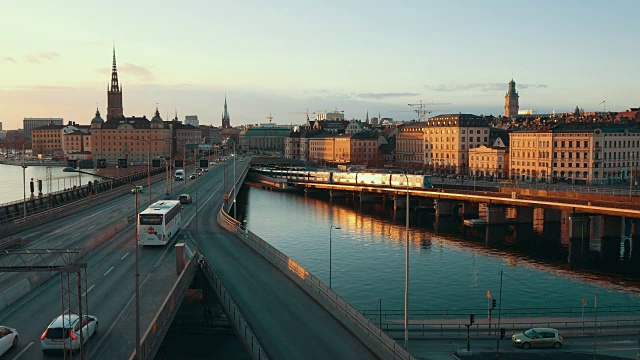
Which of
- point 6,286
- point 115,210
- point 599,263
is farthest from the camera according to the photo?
point 115,210

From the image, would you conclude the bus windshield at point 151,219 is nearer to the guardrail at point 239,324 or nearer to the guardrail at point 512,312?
the guardrail at point 239,324

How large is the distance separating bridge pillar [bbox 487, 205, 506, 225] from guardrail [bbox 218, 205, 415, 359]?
52.5 metres

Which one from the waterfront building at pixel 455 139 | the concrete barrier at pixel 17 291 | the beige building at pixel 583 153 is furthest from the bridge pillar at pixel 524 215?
the waterfront building at pixel 455 139

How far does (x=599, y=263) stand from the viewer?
217 ft

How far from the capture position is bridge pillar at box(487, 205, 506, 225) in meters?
92.3

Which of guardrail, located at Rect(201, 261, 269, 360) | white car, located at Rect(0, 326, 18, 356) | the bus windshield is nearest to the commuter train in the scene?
the bus windshield

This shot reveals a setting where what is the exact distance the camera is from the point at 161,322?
88.2 feet

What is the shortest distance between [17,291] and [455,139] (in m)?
155

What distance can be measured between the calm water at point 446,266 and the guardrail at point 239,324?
15.9m

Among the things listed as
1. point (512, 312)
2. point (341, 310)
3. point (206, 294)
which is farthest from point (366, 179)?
point (341, 310)

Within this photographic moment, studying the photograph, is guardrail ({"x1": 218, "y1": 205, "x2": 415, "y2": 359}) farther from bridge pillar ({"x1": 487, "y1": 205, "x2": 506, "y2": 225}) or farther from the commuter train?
the commuter train

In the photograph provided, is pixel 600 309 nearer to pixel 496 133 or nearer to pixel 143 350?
pixel 143 350

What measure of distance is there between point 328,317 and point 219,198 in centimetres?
6634

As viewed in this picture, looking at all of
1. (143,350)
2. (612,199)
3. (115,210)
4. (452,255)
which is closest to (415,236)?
(452,255)
